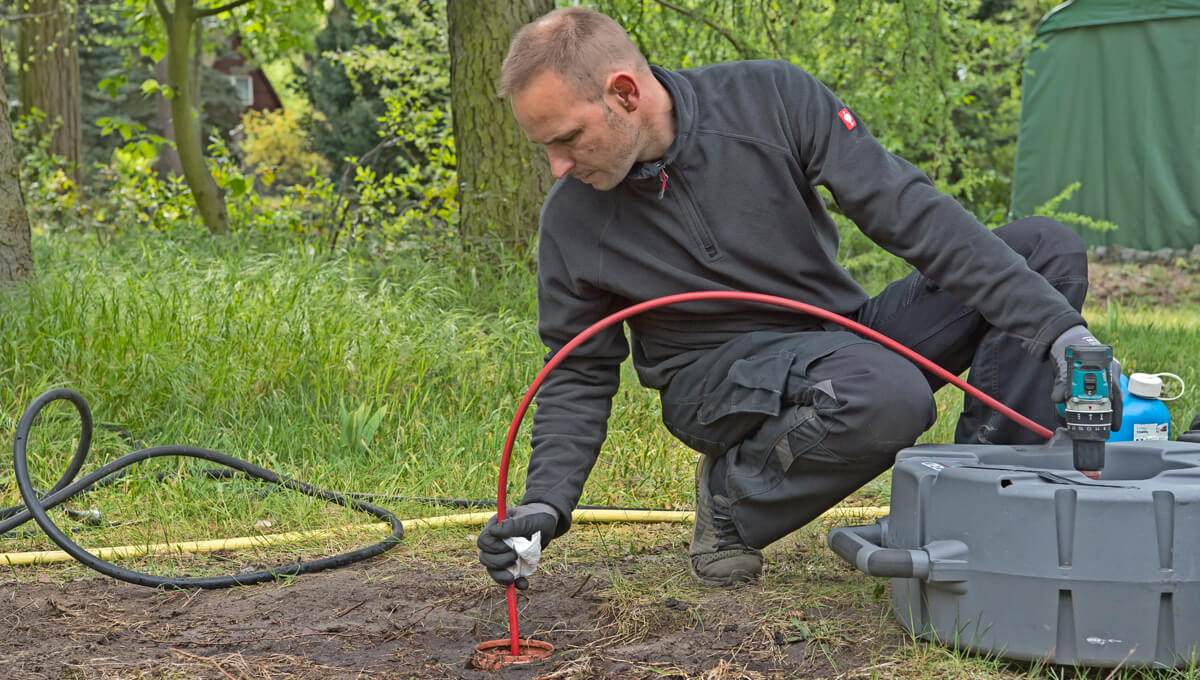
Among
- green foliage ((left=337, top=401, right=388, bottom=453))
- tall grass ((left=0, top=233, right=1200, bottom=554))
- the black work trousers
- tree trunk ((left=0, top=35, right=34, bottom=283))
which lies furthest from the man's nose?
tree trunk ((left=0, top=35, right=34, bottom=283))

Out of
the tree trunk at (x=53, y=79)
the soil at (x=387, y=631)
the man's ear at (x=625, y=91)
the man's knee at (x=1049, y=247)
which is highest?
the tree trunk at (x=53, y=79)

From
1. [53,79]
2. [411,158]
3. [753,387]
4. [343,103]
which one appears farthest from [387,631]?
[343,103]

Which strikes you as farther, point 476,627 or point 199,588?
point 199,588

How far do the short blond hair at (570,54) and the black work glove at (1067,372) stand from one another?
946 mm

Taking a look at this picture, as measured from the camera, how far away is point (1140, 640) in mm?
1733

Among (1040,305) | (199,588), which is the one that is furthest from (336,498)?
(1040,305)

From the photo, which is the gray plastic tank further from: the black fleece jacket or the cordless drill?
the black fleece jacket

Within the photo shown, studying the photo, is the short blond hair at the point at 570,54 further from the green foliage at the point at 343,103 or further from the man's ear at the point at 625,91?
the green foliage at the point at 343,103

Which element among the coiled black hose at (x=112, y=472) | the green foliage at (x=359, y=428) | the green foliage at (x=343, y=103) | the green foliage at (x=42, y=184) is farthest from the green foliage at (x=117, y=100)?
the coiled black hose at (x=112, y=472)

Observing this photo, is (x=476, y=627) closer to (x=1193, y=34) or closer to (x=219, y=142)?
(x=219, y=142)

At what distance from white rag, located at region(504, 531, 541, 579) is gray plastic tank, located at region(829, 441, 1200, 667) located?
1.89 feet

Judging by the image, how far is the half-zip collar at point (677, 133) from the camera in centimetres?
227

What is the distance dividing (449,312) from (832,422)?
2.64m

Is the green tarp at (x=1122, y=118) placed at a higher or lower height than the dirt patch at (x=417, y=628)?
higher
